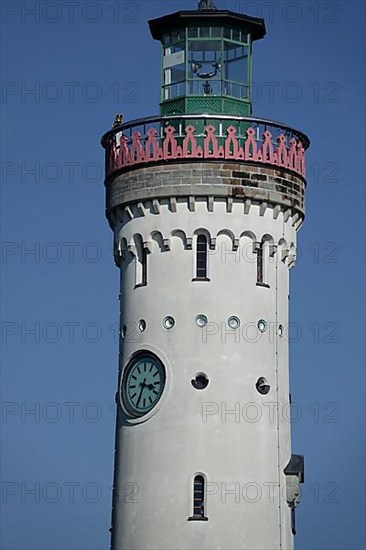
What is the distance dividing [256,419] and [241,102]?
1048 cm

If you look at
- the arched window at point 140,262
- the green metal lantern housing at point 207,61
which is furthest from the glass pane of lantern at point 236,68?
the arched window at point 140,262

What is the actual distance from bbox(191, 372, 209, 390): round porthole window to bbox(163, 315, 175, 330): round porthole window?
184 cm

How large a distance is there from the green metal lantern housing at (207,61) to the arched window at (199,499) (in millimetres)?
11910

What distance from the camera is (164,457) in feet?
198

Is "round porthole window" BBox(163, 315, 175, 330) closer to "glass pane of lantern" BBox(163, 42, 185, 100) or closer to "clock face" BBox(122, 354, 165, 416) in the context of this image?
"clock face" BBox(122, 354, 165, 416)

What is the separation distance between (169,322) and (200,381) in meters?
2.18

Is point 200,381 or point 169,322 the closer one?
point 200,381

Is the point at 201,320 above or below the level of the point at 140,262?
below

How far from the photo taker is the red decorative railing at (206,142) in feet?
202

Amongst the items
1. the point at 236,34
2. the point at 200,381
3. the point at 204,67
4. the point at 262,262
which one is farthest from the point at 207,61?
the point at 200,381

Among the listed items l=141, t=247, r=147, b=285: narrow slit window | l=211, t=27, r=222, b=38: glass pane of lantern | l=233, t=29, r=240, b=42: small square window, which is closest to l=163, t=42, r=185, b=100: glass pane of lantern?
l=211, t=27, r=222, b=38: glass pane of lantern

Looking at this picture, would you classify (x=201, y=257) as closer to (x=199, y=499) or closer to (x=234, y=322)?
(x=234, y=322)

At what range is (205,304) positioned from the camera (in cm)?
6116

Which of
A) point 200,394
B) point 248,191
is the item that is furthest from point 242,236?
point 200,394
